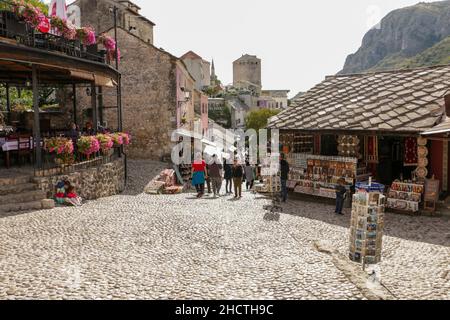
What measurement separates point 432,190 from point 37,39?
12.7m

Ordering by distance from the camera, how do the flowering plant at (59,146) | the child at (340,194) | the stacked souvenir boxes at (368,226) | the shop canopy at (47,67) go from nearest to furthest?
1. the stacked souvenir boxes at (368,226)
2. the shop canopy at (47,67)
3. the flowering plant at (59,146)
4. the child at (340,194)

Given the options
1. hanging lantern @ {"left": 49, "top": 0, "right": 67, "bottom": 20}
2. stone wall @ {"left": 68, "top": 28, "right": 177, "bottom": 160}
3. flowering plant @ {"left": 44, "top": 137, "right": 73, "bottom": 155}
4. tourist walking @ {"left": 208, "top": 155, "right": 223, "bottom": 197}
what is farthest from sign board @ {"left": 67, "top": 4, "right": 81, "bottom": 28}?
flowering plant @ {"left": 44, "top": 137, "right": 73, "bottom": 155}

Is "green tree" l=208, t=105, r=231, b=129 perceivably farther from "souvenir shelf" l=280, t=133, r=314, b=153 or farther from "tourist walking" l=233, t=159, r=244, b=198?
"tourist walking" l=233, t=159, r=244, b=198

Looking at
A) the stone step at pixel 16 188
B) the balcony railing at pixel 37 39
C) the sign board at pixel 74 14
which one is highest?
the sign board at pixel 74 14

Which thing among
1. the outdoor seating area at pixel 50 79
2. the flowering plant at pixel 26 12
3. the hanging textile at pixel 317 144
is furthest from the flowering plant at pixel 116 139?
the hanging textile at pixel 317 144

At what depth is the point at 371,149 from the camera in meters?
16.9

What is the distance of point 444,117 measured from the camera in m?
12.9

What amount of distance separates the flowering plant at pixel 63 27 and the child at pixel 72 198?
510cm

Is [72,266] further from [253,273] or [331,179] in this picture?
[331,179]

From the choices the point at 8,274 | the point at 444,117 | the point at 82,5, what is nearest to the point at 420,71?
the point at 444,117

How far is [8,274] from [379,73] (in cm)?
1625

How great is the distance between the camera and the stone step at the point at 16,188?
1164 cm

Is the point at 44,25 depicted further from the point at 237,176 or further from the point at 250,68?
the point at 250,68

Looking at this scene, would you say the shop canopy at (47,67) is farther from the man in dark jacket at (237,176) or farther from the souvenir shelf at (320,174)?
the souvenir shelf at (320,174)
